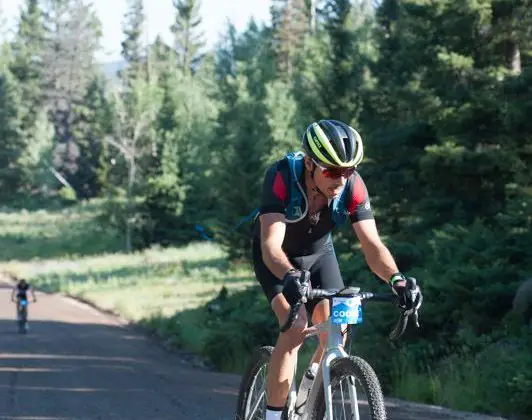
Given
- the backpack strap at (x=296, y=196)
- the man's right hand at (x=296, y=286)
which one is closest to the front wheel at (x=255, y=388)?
the backpack strap at (x=296, y=196)

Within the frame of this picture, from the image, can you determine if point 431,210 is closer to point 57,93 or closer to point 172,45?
point 172,45

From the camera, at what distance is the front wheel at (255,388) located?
20.3 ft

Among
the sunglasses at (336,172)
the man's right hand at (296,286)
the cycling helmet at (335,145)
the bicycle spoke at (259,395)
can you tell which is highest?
the cycling helmet at (335,145)

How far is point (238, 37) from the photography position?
84.1 meters

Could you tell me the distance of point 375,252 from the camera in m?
5.41

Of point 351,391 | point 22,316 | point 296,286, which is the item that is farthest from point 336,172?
point 22,316

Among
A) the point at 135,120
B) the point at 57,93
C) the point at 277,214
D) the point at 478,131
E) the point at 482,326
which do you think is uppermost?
the point at 57,93

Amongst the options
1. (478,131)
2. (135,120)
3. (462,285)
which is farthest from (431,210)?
(135,120)

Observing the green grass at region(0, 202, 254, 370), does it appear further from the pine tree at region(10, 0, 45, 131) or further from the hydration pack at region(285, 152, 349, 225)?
the pine tree at region(10, 0, 45, 131)

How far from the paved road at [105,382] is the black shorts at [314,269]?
3.66 metres

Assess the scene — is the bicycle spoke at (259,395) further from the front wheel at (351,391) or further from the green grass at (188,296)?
the green grass at (188,296)

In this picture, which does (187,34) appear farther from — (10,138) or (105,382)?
(105,382)

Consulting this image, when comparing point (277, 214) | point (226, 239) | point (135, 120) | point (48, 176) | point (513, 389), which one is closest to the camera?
point (277, 214)

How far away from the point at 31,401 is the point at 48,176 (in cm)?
8769
